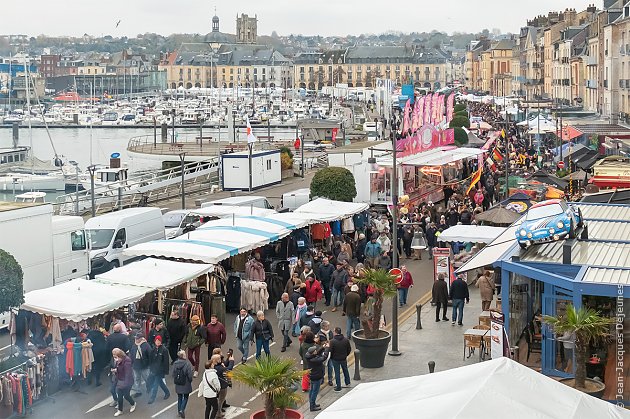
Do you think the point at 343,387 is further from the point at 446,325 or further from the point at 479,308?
the point at 479,308

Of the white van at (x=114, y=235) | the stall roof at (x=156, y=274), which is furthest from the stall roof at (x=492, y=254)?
the white van at (x=114, y=235)

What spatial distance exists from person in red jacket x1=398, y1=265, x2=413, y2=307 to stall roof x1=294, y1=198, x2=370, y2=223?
495 centimetres

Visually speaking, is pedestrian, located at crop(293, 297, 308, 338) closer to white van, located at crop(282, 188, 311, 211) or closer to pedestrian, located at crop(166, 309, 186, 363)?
pedestrian, located at crop(166, 309, 186, 363)

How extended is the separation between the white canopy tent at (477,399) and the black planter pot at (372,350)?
26.3ft

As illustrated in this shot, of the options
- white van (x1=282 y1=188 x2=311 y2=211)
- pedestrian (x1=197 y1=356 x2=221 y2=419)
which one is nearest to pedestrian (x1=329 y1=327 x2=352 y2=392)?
pedestrian (x1=197 y1=356 x2=221 y2=419)

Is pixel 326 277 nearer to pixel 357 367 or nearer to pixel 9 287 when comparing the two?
pixel 357 367

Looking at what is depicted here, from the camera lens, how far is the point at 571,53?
82750 millimetres

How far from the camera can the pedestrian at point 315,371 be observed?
16375 millimetres

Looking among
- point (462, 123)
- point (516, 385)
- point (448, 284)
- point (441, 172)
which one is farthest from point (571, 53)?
point (516, 385)

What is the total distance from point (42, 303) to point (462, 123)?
4919 centimetres

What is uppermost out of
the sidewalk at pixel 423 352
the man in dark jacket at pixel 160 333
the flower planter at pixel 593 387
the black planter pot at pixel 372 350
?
the man in dark jacket at pixel 160 333

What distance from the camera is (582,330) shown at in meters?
14.9

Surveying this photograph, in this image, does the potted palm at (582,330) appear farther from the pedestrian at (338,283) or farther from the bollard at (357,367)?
the pedestrian at (338,283)

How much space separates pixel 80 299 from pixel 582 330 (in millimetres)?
8782
